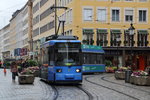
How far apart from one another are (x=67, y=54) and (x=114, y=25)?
37.9 meters

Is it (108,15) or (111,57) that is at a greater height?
(108,15)

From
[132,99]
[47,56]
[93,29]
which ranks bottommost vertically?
[132,99]

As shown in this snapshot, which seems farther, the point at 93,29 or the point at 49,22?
the point at 49,22

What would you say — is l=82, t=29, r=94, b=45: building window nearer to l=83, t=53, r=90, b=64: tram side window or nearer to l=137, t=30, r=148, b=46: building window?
l=137, t=30, r=148, b=46: building window

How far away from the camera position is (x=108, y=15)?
205ft

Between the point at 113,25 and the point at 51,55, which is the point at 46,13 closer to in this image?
the point at 113,25

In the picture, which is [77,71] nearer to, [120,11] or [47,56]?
[47,56]

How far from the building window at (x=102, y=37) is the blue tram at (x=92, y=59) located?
1422 centimetres

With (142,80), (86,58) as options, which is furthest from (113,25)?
(142,80)

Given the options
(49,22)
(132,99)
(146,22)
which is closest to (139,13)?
(146,22)

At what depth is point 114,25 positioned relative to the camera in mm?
62250

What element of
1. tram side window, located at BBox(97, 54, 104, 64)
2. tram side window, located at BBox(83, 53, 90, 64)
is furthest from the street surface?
tram side window, located at BBox(97, 54, 104, 64)

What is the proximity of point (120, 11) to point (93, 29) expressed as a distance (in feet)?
17.3

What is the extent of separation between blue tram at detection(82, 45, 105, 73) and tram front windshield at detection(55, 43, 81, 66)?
Answer: 62.0 ft
